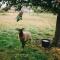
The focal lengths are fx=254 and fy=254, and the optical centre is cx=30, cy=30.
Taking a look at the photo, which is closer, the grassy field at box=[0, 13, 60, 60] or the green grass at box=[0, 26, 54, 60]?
the green grass at box=[0, 26, 54, 60]

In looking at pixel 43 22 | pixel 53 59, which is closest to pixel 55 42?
pixel 53 59

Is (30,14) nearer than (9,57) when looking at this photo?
No

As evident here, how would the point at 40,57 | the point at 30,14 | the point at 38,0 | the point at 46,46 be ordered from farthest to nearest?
the point at 30,14 → the point at 46,46 → the point at 38,0 → the point at 40,57

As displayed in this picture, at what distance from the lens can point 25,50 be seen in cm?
886

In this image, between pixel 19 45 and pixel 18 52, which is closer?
pixel 18 52

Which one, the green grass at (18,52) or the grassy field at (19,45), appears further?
the grassy field at (19,45)

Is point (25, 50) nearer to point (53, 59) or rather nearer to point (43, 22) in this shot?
point (53, 59)

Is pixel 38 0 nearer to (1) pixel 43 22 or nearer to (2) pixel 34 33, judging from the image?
(2) pixel 34 33

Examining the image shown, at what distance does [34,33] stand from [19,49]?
4234 millimetres

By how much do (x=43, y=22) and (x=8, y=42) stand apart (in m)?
7.31

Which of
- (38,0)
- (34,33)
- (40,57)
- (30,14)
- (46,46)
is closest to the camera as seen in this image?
(40,57)

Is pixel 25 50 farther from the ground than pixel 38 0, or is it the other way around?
pixel 38 0

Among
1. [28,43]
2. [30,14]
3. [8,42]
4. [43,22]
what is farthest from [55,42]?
[30,14]

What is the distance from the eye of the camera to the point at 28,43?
1026cm
